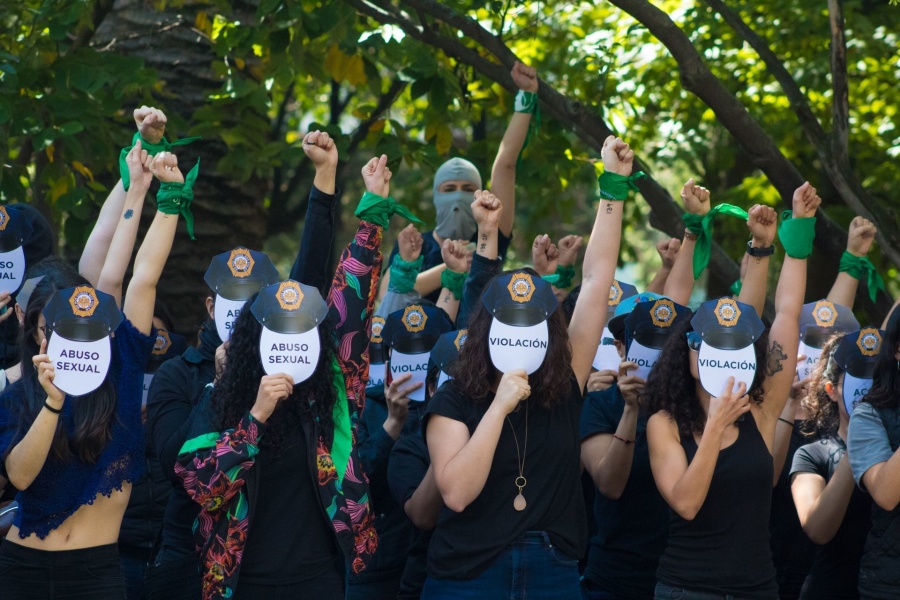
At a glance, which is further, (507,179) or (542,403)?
(507,179)

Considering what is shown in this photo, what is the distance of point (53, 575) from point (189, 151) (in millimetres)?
3779

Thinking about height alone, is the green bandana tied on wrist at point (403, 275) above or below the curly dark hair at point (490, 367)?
below

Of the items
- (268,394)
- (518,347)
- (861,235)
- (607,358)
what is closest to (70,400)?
(268,394)

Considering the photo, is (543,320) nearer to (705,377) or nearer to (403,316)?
(705,377)

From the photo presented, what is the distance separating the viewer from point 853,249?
5.00 meters

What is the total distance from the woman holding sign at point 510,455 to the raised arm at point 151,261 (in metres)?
1.04

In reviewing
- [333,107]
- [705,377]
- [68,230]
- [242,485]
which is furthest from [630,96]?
[242,485]

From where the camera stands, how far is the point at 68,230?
6191 mm

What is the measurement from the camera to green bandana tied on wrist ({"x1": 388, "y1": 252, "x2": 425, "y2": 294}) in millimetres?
5289

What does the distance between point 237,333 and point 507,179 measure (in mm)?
2201

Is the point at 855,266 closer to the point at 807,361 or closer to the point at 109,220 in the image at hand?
the point at 807,361

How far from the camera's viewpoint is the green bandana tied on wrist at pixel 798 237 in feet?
13.1

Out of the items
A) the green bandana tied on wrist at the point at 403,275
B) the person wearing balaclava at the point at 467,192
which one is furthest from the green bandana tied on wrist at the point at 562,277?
the green bandana tied on wrist at the point at 403,275

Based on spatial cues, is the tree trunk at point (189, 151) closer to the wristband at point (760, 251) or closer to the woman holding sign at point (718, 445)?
the wristband at point (760, 251)
